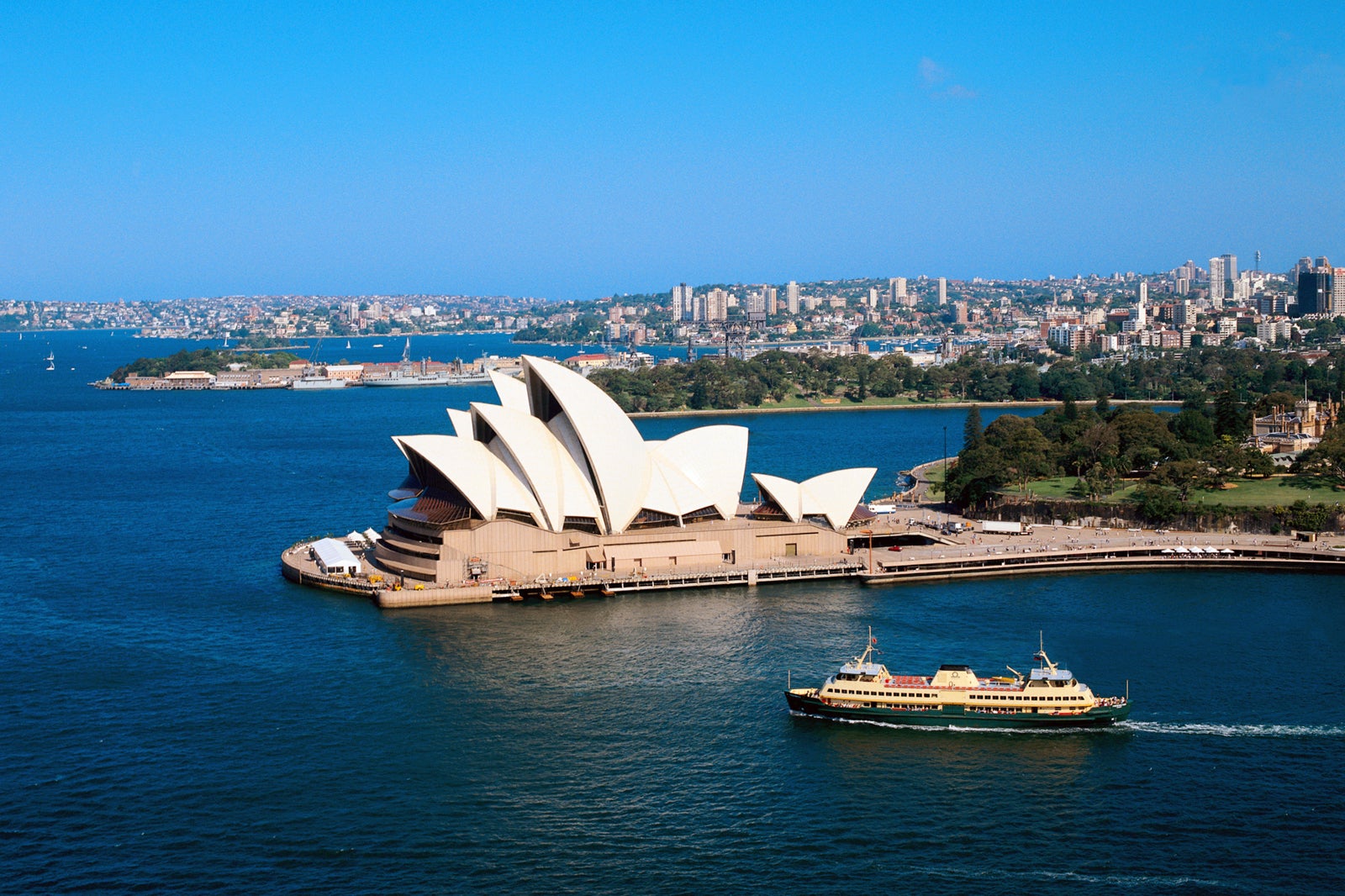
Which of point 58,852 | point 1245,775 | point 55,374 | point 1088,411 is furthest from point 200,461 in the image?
point 55,374

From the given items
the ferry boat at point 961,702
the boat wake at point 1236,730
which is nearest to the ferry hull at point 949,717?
the ferry boat at point 961,702

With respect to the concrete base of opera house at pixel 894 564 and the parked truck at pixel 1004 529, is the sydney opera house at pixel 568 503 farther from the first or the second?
the parked truck at pixel 1004 529

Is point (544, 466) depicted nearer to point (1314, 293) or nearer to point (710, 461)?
point (710, 461)

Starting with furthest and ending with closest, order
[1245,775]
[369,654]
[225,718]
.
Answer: [369,654]
[225,718]
[1245,775]

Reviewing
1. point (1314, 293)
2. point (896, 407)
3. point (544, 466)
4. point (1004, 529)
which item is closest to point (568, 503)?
point (544, 466)

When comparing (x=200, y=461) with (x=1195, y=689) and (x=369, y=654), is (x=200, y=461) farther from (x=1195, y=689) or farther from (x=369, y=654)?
(x=1195, y=689)

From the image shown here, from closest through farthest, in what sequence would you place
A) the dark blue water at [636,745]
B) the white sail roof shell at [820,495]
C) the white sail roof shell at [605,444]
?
1. the dark blue water at [636,745]
2. the white sail roof shell at [605,444]
3. the white sail roof shell at [820,495]
